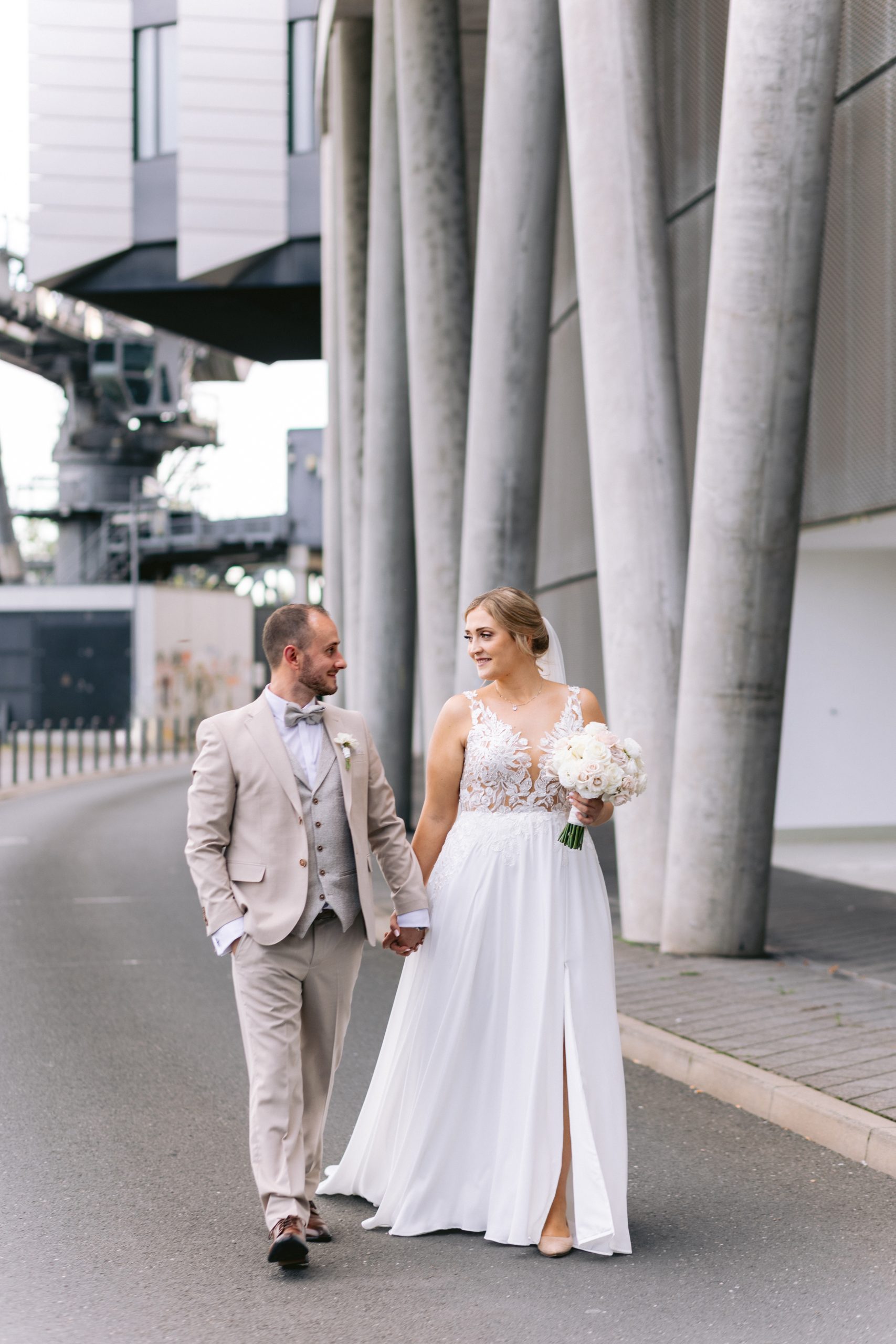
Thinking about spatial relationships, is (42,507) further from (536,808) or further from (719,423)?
(536,808)

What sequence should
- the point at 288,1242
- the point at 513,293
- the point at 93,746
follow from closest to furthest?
the point at 288,1242, the point at 513,293, the point at 93,746

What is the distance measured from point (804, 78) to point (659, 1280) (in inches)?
272

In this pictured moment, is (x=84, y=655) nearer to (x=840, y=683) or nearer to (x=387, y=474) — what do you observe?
(x=387, y=474)

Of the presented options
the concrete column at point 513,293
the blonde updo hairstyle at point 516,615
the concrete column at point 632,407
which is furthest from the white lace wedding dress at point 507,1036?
the concrete column at point 513,293

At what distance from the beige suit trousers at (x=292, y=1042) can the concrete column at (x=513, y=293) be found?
904cm

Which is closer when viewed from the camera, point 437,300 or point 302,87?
point 437,300

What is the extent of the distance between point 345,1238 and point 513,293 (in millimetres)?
10021

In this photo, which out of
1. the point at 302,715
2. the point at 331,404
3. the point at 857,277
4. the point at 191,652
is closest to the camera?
the point at 302,715

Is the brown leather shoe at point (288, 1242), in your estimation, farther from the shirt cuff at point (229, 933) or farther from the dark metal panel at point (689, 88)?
the dark metal panel at point (689, 88)

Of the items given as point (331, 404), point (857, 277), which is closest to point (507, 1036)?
point (857, 277)

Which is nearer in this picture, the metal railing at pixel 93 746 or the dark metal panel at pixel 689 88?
the dark metal panel at pixel 689 88

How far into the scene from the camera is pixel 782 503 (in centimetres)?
891

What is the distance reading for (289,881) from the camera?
431 centimetres

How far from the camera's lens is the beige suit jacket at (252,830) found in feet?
14.0
